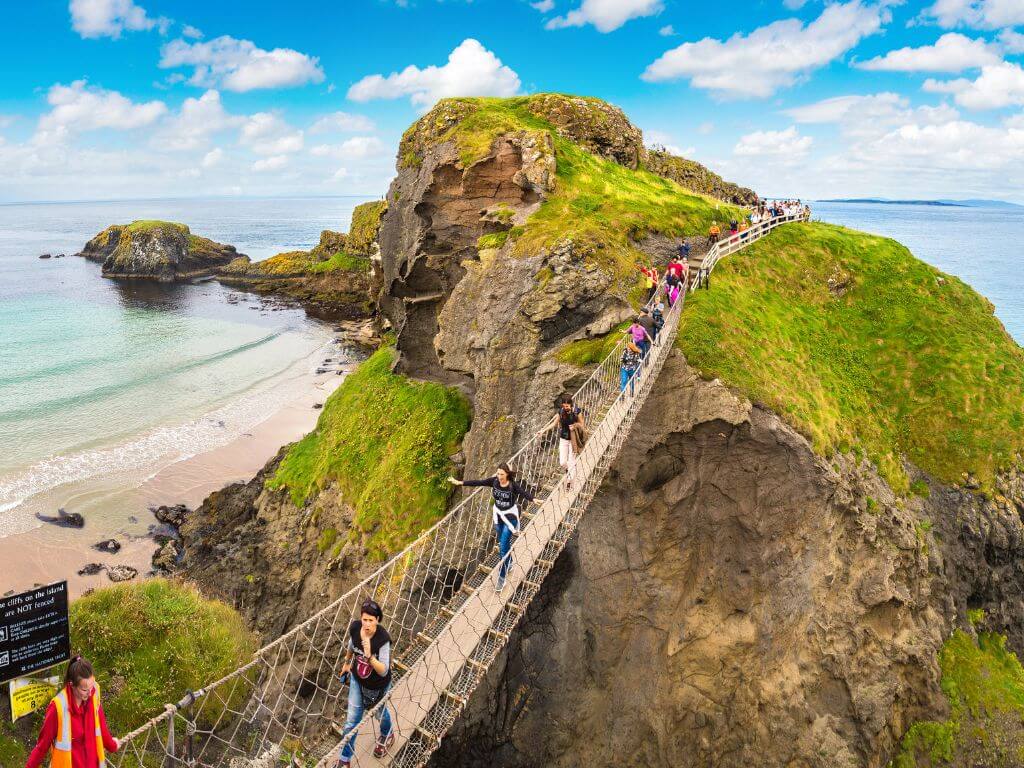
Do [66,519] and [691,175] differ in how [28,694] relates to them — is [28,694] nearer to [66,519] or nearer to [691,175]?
[66,519]

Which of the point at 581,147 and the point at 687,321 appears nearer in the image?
the point at 687,321

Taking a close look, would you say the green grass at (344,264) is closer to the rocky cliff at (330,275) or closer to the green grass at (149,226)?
the rocky cliff at (330,275)

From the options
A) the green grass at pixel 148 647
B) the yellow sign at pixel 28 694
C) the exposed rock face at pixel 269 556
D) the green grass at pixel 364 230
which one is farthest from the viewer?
the green grass at pixel 364 230

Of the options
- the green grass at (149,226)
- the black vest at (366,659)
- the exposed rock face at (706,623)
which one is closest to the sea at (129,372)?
the green grass at (149,226)

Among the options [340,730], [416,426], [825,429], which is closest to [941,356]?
[825,429]

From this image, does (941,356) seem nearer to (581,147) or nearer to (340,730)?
(581,147)

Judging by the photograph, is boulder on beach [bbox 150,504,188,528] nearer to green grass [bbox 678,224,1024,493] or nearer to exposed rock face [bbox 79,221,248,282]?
green grass [bbox 678,224,1024,493]
